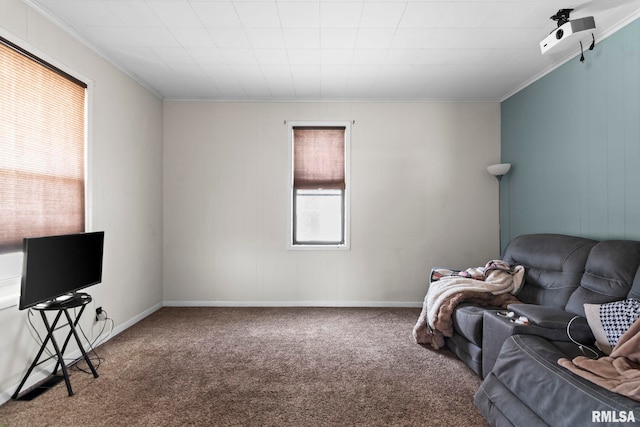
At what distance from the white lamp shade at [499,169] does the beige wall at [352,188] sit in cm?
33

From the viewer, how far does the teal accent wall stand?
2734mm

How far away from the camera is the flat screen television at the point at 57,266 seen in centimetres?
219

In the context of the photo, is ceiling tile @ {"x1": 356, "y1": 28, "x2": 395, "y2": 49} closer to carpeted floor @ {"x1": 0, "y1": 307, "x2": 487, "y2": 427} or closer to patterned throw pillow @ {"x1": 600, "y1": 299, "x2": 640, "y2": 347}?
patterned throw pillow @ {"x1": 600, "y1": 299, "x2": 640, "y2": 347}

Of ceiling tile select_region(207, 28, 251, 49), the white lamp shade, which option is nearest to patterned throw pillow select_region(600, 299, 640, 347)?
the white lamp shade

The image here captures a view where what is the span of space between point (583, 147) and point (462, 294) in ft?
5.83

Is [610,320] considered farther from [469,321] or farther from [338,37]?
[338,37]

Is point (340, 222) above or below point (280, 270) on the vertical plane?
above

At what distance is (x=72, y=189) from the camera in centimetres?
301

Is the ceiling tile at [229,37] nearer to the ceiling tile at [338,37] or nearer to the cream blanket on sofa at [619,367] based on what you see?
the ceiling tile at [338,37]

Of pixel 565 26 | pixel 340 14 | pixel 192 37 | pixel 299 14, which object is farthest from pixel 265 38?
pixel 565 26

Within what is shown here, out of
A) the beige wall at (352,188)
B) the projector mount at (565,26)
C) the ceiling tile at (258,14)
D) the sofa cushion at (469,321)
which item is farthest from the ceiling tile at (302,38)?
the sofa cushion at (469,321)

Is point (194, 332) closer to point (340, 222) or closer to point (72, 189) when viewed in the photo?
point (72, 189)

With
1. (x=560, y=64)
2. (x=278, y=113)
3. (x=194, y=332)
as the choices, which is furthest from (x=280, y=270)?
(x=560, y=64)

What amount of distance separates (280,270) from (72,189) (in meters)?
2.54
